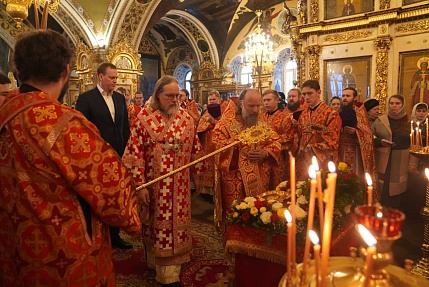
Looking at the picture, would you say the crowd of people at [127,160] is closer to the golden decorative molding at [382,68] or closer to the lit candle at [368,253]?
the lit candle at [368,253]

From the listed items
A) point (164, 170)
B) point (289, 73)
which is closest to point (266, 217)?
point (164, 170)

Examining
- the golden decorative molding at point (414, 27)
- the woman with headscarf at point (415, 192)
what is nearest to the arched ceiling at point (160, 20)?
the golden decorative molding at point (414, 27)

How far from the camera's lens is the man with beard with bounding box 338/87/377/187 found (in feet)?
15.3

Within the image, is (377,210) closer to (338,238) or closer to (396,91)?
(338,238)

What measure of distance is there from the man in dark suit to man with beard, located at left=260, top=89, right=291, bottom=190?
1575 mm

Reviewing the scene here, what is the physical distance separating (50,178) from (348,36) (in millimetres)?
8598

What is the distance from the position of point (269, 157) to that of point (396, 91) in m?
5.95

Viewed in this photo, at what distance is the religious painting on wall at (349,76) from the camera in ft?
28.0

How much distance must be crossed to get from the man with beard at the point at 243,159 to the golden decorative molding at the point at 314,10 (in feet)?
21.0

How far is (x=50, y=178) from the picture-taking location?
1.46m

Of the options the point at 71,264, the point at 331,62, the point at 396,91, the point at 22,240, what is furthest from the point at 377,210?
the point at 331,62

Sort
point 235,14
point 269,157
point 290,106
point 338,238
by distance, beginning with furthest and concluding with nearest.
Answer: point 235,14 < point 290,106 < point 269,157 < point 338,238

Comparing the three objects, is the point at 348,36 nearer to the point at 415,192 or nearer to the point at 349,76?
the point at 349,76

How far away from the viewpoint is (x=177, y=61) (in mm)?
21109
